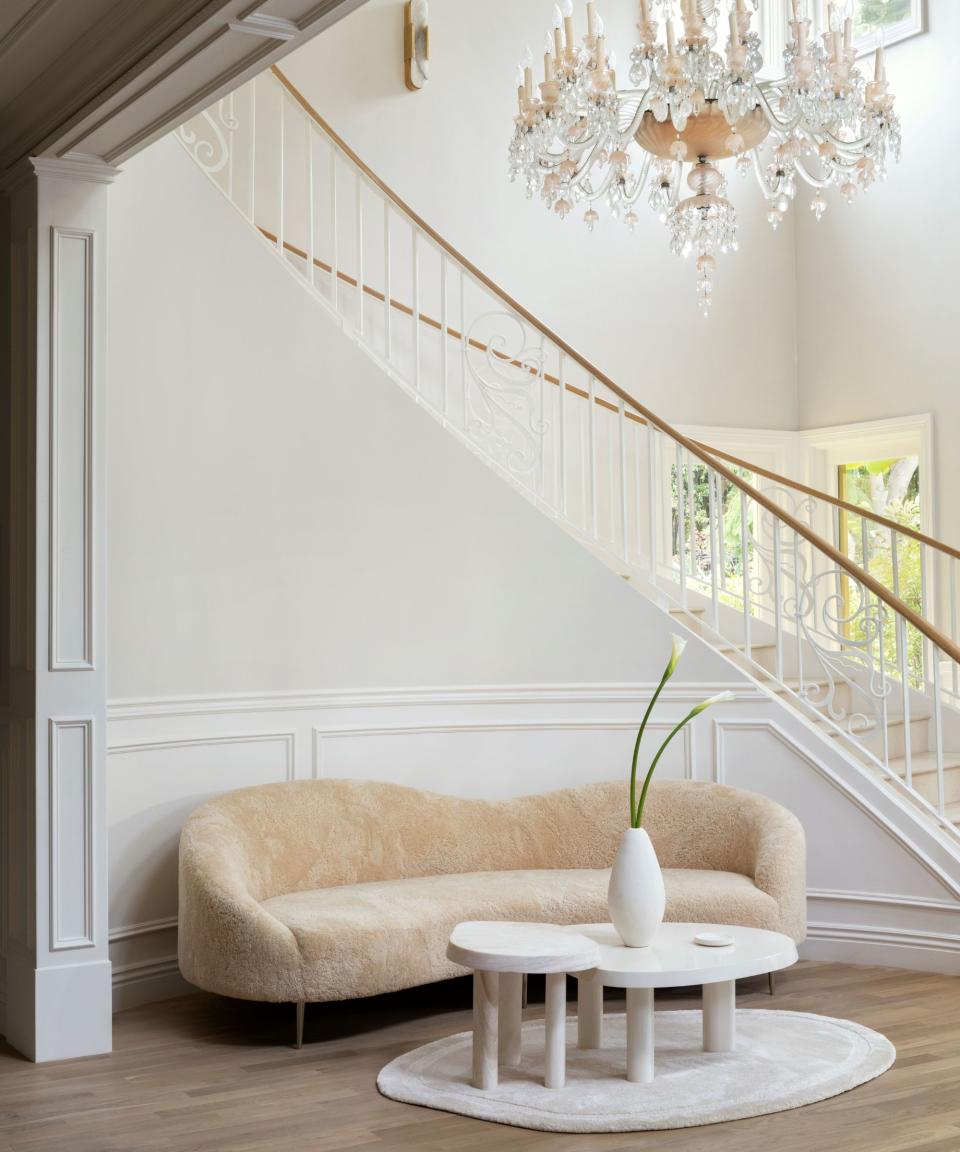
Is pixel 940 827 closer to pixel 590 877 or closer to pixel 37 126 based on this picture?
pixel 590 877

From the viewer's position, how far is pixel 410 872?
4879 millimetres

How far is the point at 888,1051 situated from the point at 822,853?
1.39m

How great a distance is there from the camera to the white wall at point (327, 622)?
469 cm

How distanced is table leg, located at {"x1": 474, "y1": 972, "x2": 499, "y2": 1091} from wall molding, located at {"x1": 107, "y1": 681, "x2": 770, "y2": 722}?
1.66 meters

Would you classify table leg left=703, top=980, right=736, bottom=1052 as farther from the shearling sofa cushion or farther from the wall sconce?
the wall sconce

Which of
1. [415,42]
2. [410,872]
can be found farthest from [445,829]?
[415,42]

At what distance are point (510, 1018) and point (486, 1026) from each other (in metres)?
0.22

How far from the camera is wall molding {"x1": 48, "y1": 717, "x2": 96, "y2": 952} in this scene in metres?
3.96

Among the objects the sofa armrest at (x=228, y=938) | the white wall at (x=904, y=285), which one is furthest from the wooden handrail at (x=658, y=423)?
the white wall at (x=904, y=285)

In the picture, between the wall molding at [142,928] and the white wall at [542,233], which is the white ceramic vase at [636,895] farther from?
the white wall at [542,233]

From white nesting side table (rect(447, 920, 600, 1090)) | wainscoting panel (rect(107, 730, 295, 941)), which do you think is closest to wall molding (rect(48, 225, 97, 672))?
wainscoting panel (rect(107, 730, 295, 941))

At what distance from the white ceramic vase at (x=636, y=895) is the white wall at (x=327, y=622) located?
161 centimetres

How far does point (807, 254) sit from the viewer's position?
8.40 m

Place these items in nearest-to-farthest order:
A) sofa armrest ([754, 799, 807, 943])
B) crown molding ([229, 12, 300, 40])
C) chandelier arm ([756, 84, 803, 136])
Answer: crown molding ([229, 12, 300, 40]) < sofa armrest ([754, 799, 807, 943]) < chandelier arm ([756, 84, 803, 136])
